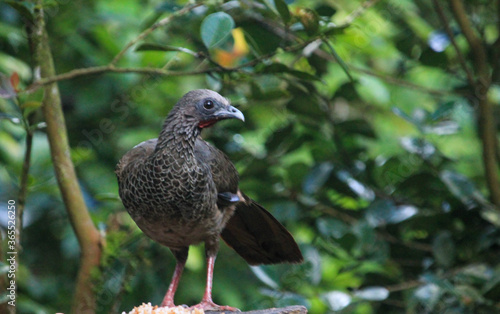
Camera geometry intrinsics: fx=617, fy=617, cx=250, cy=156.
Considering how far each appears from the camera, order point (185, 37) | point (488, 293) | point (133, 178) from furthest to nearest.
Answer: point (185, 37) → point (488, 293) → point (133, 178)

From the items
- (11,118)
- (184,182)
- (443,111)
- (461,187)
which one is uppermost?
(11,118)

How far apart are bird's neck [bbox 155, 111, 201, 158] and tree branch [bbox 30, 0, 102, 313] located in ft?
2.58

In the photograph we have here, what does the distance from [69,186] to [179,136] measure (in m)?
0.90

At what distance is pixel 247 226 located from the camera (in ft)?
10.3

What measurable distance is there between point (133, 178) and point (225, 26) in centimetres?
81

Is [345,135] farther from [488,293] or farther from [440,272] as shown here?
[488,293]

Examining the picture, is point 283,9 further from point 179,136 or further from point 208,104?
point 179,136

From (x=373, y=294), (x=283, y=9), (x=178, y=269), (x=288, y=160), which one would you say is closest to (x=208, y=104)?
(x=283, y=9)

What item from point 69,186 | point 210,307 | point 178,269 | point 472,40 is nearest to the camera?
point 210,307

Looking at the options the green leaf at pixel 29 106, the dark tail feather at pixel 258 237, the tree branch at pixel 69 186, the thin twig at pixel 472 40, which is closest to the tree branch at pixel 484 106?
the thin twig at pixel 472 40

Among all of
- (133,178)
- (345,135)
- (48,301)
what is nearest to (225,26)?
(133,178)

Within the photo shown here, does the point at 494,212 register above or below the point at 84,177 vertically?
below

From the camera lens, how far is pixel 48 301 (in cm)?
476

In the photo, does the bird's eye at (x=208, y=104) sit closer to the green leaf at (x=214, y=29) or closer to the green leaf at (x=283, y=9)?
the green leaf at (x=214, y=29)
